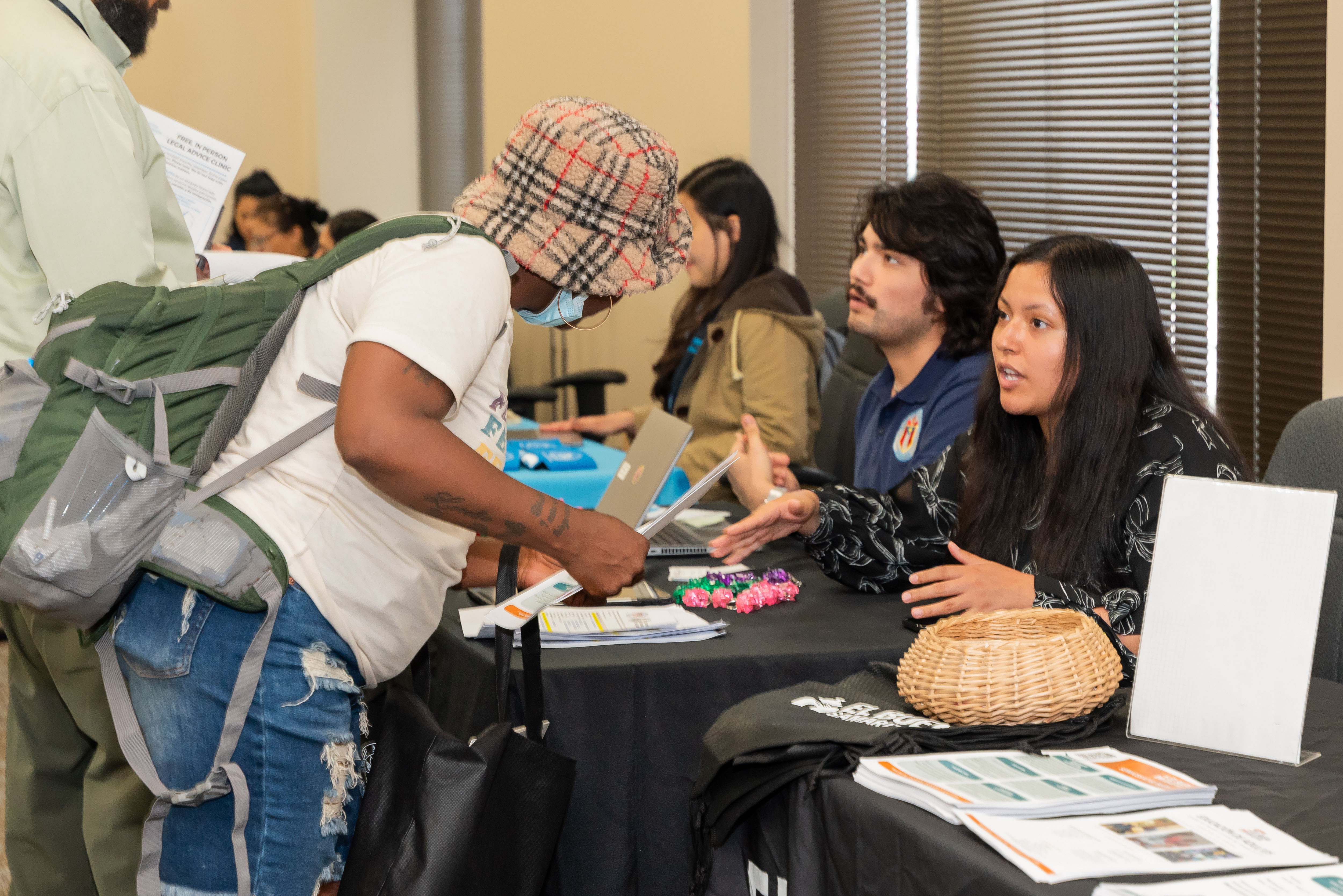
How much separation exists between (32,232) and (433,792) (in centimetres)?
100

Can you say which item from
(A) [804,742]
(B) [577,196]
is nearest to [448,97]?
(B) [577,196]

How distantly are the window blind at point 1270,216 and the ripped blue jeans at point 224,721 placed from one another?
6.57 feet

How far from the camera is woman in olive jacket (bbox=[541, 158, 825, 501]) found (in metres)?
3.05

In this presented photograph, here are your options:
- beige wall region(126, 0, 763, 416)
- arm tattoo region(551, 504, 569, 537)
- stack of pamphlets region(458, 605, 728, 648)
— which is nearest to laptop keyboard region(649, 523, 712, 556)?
stack of pamphlets region(458, 605, 728, 648)

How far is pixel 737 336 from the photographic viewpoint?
3086 mm

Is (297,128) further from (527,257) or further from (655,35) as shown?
(527,257)

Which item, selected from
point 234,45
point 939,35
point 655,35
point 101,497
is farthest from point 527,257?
point 234,45

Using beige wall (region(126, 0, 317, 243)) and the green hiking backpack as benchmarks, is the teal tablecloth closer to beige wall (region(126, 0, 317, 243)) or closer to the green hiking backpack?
the green hiking backpack

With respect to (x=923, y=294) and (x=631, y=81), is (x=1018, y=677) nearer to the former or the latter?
(x=923, y=294)

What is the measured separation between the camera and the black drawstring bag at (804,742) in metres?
1.17

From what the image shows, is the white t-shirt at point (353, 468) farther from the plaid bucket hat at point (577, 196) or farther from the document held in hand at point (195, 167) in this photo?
the document held in hand at point (195, 167)

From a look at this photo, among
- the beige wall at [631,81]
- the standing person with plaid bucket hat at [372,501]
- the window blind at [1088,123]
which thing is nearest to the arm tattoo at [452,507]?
the standing person with plaid bucket hat at [372,501]

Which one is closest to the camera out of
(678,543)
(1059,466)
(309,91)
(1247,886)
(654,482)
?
(1247,886)

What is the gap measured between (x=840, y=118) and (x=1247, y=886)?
3.57 m
